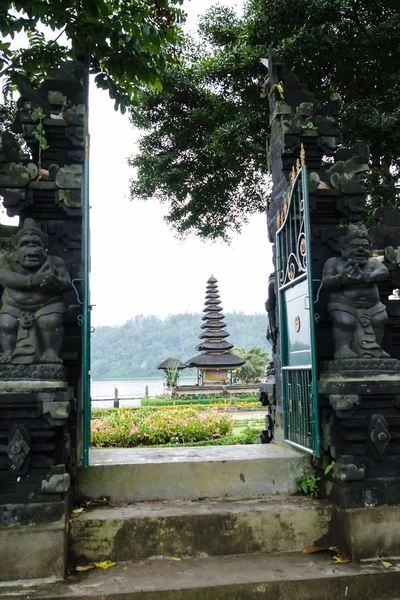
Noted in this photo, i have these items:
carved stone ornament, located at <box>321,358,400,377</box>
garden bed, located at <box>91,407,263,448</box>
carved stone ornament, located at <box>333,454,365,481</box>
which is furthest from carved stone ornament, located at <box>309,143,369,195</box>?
garden bed, located at <box>91,407,263,448</box>

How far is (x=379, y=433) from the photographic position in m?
4.02

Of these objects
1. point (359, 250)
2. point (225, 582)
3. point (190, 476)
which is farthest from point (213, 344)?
point (225, 582)

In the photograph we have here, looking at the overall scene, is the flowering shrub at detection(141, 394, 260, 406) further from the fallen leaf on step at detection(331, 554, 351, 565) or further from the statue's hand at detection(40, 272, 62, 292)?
the statue's hand at detection(40, 272, 62, 292)

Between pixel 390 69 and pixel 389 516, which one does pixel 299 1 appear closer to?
pixel 390 69

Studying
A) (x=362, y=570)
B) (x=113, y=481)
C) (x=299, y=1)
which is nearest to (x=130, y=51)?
(x=113, y=481)

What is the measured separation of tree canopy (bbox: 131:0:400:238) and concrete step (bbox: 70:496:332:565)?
8889mm

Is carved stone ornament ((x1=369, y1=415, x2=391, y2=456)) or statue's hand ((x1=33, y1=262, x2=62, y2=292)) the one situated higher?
statue's hand ((x1=33, y1=262, x2=62, y2=292))

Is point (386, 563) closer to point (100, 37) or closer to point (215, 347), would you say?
point (100, 37)

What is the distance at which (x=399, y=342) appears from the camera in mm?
4898

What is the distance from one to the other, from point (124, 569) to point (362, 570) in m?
1.74

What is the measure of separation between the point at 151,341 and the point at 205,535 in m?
110

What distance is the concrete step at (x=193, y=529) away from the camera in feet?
12.6

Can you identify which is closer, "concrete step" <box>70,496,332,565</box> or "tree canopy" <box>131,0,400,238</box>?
A: "concrete step" <box>70,496,332,565</box>

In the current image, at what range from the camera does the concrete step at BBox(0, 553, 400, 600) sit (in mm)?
3299
